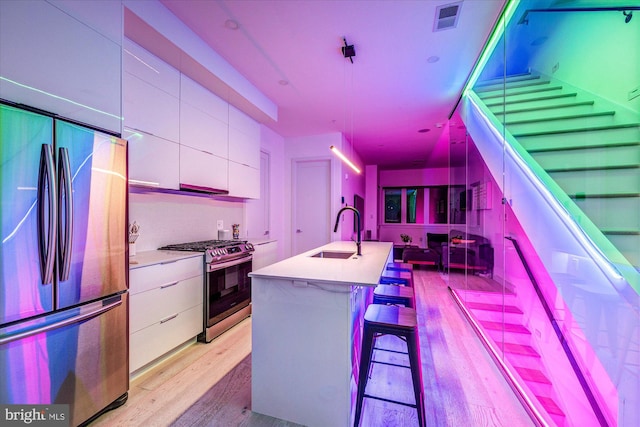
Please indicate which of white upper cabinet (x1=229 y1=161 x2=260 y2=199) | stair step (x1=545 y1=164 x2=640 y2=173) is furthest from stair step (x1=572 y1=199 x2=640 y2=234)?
white upper cabinet (x1=229 y1=161 x2=260 y2=199)

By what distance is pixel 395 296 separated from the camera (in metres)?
2.01

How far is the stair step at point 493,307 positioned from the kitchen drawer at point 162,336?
Answer: 3167 mm

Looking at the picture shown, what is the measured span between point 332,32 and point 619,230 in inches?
96.1

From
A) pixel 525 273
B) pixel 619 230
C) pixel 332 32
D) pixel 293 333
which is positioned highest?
pixel 332 32

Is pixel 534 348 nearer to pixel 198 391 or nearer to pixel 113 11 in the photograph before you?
pixel 198 391

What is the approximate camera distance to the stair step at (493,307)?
2.62 meters

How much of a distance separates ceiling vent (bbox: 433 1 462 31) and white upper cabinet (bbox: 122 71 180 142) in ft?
8.30

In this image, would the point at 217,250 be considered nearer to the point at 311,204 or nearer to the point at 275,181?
the point at 275,181

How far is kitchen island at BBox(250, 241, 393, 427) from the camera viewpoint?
4.85ft


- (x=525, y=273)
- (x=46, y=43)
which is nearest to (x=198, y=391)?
(x=46, y=43)

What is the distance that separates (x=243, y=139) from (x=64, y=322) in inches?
110

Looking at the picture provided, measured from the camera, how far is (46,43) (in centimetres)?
136

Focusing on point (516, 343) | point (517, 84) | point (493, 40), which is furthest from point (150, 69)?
point (516, 343)

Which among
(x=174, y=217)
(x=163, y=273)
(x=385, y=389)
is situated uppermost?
(x=174, y=217)
